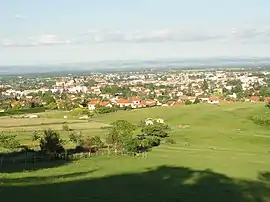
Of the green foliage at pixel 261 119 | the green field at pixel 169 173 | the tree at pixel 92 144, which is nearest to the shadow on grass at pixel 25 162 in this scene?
the green field at pixel 169 173

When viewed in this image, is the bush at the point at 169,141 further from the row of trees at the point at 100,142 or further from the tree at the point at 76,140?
the tree at the point at 76,140

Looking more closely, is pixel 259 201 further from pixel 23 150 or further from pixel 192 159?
pixel 23 150

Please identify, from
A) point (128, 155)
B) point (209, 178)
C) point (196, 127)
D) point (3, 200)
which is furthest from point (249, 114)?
point (3, 200)

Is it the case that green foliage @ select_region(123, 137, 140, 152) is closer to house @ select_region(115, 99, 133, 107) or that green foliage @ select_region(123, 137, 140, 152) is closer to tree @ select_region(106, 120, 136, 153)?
tree @ select_region(106, 120, 136, 153)

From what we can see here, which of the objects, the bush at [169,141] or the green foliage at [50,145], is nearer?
the green foliage at [50,145]

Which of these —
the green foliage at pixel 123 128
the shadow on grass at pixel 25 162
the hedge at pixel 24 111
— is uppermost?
the green foliage at pixel 123 128

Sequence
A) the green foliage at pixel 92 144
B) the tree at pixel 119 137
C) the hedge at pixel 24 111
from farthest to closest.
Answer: the hedge at pixel 24 111 < the green foliage at pixel 92 144 < the tree at pixel 119 137

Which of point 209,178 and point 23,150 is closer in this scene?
point 209,178
